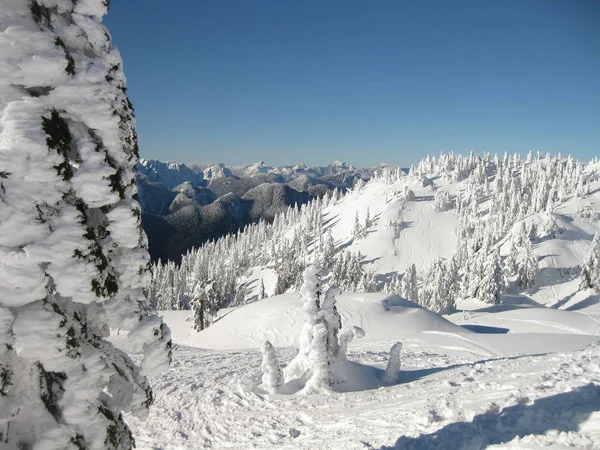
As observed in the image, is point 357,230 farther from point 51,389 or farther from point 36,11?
point 36,11

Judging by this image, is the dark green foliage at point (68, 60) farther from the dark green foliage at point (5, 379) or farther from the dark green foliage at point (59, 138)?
the dark green foliage at point (5, 379)

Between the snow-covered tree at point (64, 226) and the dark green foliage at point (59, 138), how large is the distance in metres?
0.01

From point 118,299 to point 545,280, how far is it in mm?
79317

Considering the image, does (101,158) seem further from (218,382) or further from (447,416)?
(218,382)

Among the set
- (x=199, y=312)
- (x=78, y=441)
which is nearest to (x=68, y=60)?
(x=78, y=441)

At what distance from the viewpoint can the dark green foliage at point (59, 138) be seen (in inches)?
170

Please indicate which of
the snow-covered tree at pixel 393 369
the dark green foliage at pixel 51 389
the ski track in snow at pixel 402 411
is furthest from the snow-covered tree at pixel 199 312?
the dark green foliage at pixel 51 389

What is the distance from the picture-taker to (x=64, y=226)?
448 centimetres

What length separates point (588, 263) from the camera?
55781mm

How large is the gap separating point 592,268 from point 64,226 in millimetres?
71279

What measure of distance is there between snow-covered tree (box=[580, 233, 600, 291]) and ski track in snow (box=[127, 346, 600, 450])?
186 feet

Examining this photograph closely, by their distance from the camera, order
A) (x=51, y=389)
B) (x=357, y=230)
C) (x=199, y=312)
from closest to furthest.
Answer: (x=51, y=389)
(x=199, y=312)
(x=357, y=230)

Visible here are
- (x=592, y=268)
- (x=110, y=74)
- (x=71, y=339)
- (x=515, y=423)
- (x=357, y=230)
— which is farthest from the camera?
(x=357, y=230)

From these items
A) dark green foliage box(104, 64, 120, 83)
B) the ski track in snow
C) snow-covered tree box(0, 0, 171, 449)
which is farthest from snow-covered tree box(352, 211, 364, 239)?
dark green foliage box(104, 64, 120, 83)
